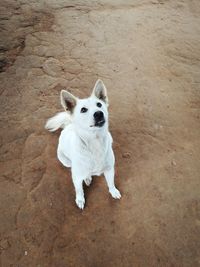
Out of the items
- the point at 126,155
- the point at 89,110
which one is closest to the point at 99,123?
the point at 89,110

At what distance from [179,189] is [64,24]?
3.86 m

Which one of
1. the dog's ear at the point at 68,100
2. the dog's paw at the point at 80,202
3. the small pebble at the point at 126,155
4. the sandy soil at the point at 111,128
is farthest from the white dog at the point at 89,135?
the small pebble at the point at 126,155

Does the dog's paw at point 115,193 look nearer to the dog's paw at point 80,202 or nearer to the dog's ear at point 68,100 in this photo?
the dog's paw at point 80,202

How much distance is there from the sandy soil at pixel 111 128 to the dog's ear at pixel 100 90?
98cm

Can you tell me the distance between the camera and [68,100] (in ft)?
8.50

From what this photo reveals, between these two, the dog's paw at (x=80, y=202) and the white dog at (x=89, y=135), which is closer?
the white dog at (x=89, y=135)

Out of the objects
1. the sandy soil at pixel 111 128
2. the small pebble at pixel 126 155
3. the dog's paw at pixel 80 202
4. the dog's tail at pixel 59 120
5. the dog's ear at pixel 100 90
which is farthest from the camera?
the small pebble at pixel 126 155

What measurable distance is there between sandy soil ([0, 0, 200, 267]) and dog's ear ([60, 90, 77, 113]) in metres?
0.97

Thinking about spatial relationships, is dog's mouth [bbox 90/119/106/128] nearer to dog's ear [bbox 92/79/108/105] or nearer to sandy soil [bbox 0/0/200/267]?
dog's ear [bbox 92/79/108/105]

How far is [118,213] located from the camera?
2.94 meters

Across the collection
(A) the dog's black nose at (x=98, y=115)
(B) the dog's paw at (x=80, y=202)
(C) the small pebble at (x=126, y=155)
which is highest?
(A) the dog's black nose at (x=98, y=115)

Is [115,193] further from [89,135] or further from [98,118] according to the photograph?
[98,118]

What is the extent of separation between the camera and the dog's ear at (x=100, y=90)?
8.54 feet

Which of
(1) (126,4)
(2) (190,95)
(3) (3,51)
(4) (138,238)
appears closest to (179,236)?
(4) (138,238)
